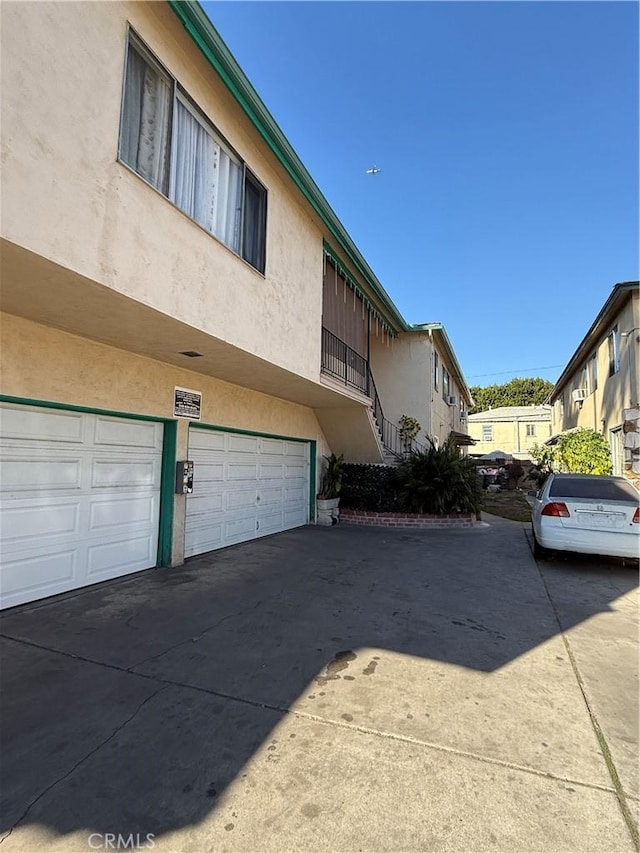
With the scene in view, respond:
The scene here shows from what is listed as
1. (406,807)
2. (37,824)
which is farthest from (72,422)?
(406,807)

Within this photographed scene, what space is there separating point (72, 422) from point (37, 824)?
14.2ft

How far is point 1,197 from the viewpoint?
9.66 ft

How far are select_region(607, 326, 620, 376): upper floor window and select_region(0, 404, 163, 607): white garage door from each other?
1362cm

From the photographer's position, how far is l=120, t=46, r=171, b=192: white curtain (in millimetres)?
4223

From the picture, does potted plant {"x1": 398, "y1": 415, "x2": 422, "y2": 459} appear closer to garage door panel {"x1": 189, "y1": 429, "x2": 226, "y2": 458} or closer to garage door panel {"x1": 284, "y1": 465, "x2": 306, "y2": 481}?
garage door panel {"x1": 284, "y1": 465, "x2": 306, "y2": 481}

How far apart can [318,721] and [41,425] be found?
443cm

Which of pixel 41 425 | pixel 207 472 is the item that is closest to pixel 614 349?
pixel 207 472

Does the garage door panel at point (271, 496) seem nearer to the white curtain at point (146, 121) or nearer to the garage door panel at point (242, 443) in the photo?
the garage door panel at point (242, 443)

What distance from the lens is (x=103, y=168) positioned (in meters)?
3.74

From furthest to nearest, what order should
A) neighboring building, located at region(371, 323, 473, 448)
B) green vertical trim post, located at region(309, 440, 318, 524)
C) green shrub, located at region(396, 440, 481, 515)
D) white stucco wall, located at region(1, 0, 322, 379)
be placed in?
neighboring building, located at region(371, 323, 473, 448) < green vertical trim post, located at region(309, 440, 318, 524) < green shrub, located at region(396, 440, 481, 515) < white stucco wall, located at region(1, 0, 322, 379)

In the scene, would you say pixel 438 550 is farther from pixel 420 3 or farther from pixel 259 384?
pixel 420 3

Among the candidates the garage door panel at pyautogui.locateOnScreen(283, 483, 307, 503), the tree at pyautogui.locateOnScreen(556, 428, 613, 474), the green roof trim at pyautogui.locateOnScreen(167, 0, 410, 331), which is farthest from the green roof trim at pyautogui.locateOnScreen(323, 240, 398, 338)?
the tree at pyautogui.locateOnScreen(556, 428, 613, 474)

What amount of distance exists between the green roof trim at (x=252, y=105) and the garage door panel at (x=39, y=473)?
16.0 ft

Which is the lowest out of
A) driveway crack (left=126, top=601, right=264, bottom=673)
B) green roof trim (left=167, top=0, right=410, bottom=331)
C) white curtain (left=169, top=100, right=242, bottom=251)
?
driveway crack (left=126, top=601, right=264, bottom=673)
